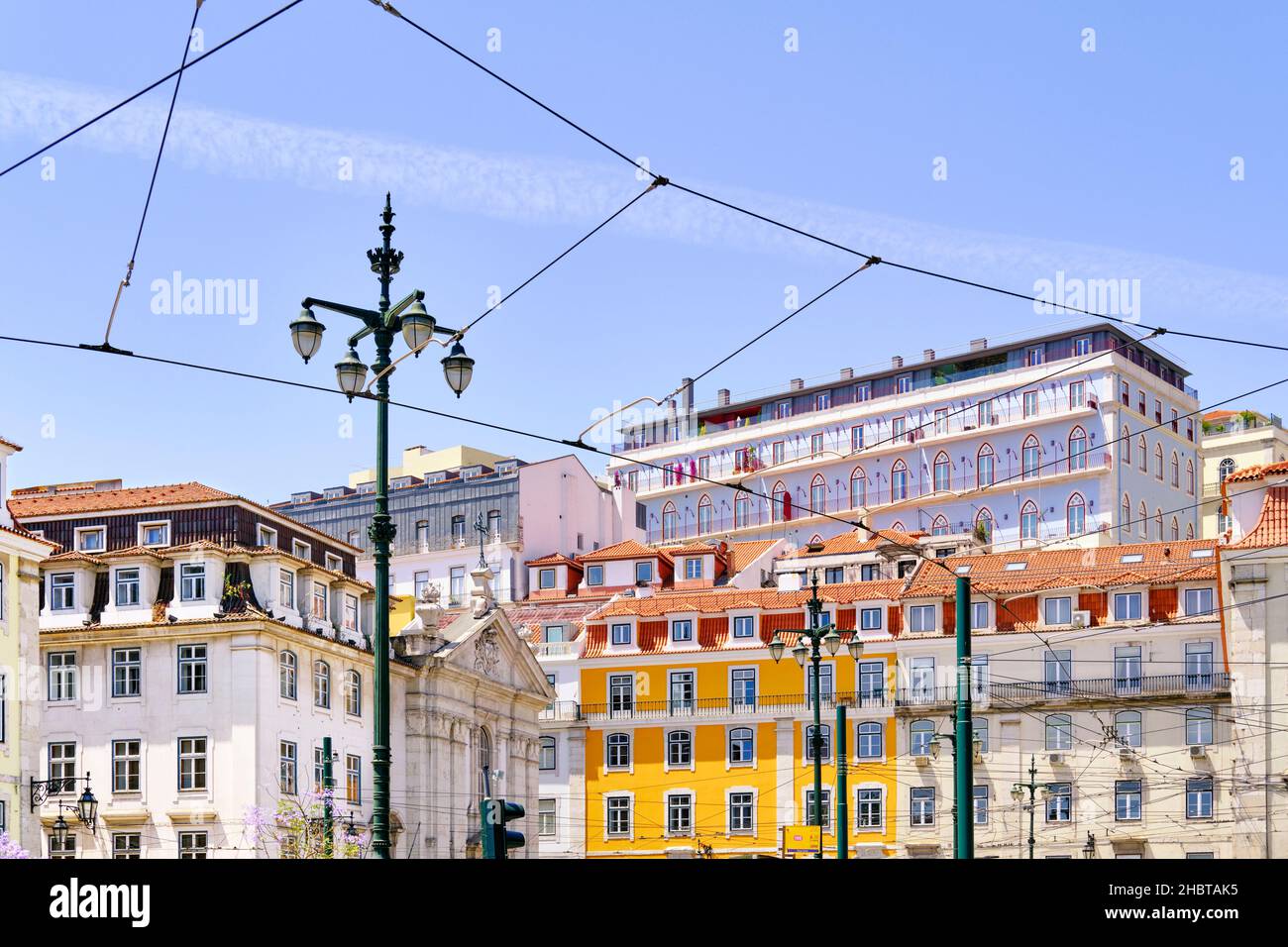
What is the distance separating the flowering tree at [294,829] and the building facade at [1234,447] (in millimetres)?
64905

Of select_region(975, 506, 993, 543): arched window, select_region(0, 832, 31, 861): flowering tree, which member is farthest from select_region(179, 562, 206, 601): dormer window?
select_region(975, 506, 993, 543): arched window

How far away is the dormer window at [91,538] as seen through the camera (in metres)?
48.9

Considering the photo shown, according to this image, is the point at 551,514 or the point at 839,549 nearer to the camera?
the point at 839,549

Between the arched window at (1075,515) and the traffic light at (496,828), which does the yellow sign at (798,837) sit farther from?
the traffic light at (496,828)

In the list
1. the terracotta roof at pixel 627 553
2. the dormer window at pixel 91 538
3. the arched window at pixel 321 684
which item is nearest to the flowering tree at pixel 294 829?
the arched window at pixel 321 684

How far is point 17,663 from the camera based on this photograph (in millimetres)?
40375

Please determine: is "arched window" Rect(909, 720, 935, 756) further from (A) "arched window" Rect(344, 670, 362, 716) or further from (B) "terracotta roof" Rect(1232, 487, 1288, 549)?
(A) "arched window" Rect(344, 670, 362, 716)

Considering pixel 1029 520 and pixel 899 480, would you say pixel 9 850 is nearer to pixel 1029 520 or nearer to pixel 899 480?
pixel 1029 520

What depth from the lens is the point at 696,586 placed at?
75062 millimetres

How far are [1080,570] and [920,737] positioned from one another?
733cm

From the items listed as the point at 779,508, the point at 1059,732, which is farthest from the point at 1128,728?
the point at 779,508
